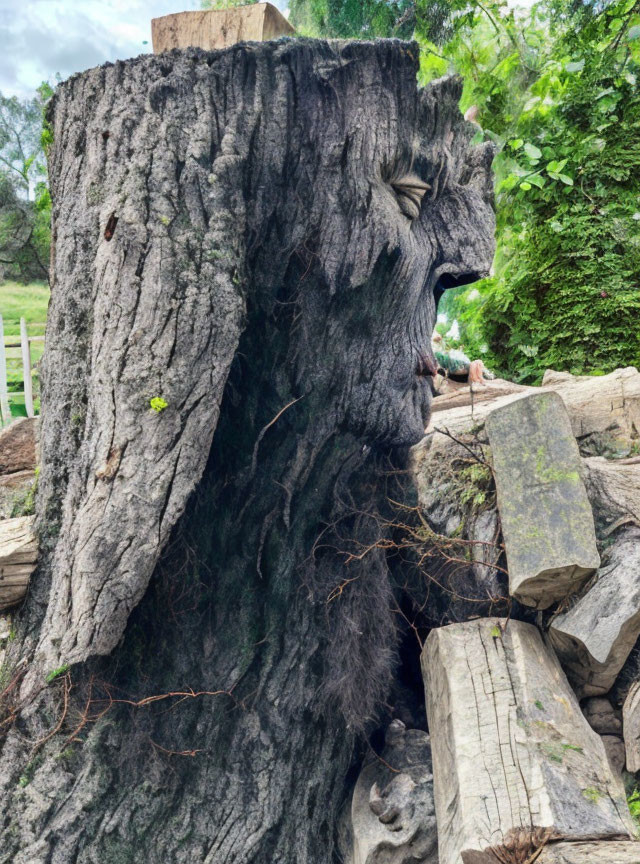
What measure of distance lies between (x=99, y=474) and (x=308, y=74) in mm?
1396

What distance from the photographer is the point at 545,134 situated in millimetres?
4008

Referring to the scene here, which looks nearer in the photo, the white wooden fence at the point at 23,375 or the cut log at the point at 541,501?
the cut log at the point at 541,501

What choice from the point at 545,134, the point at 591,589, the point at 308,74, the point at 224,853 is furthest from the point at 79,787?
the point at 545,134

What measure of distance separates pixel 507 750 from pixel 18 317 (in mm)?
4489

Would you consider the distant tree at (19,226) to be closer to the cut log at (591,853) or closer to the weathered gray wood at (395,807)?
the weathered gray wood at (395,807)

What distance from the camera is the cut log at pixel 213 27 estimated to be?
2246mm

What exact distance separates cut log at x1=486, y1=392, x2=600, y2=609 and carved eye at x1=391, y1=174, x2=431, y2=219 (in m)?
0.77

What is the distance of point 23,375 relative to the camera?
5.36 m

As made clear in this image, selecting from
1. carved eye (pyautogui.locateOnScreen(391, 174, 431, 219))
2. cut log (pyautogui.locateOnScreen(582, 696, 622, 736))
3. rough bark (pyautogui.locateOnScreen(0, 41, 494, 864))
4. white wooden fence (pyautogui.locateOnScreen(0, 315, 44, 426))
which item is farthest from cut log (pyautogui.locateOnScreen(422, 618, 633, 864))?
white wooden fence (pyautogui.locateOnScreen(0, 315, 44, 426))

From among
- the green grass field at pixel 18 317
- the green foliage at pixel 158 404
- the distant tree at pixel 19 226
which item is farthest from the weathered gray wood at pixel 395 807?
the distant tree at pixel 19 226

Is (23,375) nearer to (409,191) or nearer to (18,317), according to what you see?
(18,317)

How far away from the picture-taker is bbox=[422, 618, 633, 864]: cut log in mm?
1669

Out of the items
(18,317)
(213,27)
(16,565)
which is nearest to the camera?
(16,565)

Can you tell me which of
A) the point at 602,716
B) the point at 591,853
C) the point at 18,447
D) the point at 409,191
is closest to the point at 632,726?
the point at 602,716
